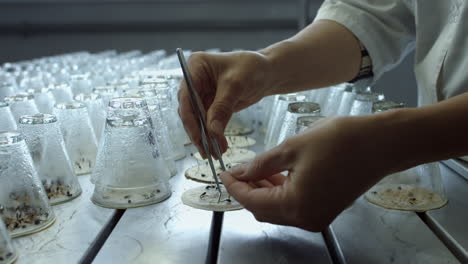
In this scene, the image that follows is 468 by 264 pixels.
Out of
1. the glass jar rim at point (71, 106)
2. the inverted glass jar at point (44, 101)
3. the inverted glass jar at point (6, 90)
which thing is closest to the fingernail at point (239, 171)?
the glass jar rim at point (71, 106)

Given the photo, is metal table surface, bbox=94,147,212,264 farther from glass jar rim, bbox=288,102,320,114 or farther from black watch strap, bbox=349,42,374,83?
black watch strap, bbox=349,42,374,83

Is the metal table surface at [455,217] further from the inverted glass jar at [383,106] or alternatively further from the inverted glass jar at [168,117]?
the inverted glass jar at [168,117]

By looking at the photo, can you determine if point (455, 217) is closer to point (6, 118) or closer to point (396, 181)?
point (396, 181)

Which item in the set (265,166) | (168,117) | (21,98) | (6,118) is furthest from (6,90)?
(265,166)

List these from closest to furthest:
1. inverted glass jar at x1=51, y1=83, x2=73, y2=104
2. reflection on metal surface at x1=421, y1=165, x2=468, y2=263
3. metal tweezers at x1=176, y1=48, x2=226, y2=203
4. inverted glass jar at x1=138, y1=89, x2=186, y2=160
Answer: reflection on metal surface at x1=421, y1=165, x2=468, y2=263
metal tweezers at x1=176, y1=48, x2=226, y2=203
inverted glass jar at x1=138, y1=89, x2=186, y2=160
inverted glass jar at x1=51, y1=83, x2=73, y2=104

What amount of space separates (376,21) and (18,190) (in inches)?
34.2

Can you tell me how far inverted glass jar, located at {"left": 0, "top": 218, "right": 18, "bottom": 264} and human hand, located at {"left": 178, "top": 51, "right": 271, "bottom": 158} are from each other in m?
0.39

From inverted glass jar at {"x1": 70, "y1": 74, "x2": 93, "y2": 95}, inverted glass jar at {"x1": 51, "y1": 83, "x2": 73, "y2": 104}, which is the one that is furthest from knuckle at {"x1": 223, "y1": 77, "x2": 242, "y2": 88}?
inverted glass jar at {"x1": 70, "y1": 74, "x2": 93, "y2": 95}

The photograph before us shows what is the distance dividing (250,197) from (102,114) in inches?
22.7

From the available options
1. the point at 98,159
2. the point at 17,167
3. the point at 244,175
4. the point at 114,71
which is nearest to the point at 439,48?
the point at 244,175

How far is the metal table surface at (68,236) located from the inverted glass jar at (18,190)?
2 centimetres

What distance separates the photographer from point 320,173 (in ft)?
2.01

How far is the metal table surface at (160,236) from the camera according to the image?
0.67 metres

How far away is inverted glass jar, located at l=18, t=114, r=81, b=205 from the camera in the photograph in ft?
2.77
